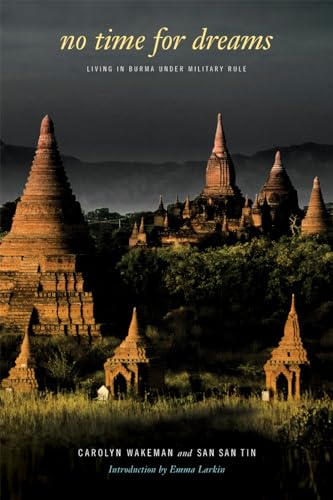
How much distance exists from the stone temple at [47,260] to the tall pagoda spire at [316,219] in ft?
101

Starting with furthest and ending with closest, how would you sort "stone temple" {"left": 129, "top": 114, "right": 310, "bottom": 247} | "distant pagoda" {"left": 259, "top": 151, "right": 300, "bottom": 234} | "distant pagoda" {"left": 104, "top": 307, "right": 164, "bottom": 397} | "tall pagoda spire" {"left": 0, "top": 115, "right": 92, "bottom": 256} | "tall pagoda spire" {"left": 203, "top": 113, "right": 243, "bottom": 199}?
"tall pagoda spire" {"left": 203, "top": 113, "right": 243, "bottom": 199} → "distant pagoda" {"left": 259, "top": 151, "right": 300, "bottom": 234} → "stone temple" {"left": 129, "top": 114, "right": 310, "bottom": 247} → "tall pagoda spire" {"left": 0, "top": 115, "right": 92, "bottom": 256} → "distant pagoda" {"left": 104, "top": 307, "right": 164, "bottom": 397}

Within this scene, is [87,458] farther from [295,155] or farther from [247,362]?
[295,155]

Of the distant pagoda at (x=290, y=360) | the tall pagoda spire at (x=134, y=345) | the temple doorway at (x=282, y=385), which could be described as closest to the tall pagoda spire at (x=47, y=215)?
the tall pagoda spire at (x=134, y=345)

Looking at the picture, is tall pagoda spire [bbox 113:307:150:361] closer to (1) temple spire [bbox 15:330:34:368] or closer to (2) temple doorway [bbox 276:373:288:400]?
(1) temple spire [bbox 15:330:34:368]

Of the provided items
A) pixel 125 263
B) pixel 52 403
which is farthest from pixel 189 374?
pixel 125 263

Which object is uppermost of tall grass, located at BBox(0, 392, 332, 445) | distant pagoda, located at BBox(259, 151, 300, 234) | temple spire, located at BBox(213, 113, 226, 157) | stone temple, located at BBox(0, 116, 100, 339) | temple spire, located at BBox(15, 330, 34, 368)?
temple spire, located at BBox(213, 113, 226, 157)

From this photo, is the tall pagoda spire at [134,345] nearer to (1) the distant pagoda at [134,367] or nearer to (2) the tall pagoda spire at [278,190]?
(1) the distant pagoda at [134,367]

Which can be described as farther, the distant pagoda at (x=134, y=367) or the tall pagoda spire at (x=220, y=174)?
the tall pagoda spire at (x=220, y=174)

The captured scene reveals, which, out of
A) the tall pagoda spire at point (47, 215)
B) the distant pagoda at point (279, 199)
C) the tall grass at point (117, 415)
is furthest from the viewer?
the distant pagoda at point (279, 199)

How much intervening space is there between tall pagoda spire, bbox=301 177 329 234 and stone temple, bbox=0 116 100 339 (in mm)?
30663

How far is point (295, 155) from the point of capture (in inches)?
7495

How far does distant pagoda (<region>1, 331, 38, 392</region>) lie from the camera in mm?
44094

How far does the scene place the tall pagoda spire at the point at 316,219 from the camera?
85.6 metres


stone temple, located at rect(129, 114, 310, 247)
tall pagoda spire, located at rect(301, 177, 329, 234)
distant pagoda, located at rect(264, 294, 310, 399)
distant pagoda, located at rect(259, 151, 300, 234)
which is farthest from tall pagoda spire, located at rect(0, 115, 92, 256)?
distant pagoda, located at rect(259, 151, 300, 234)
